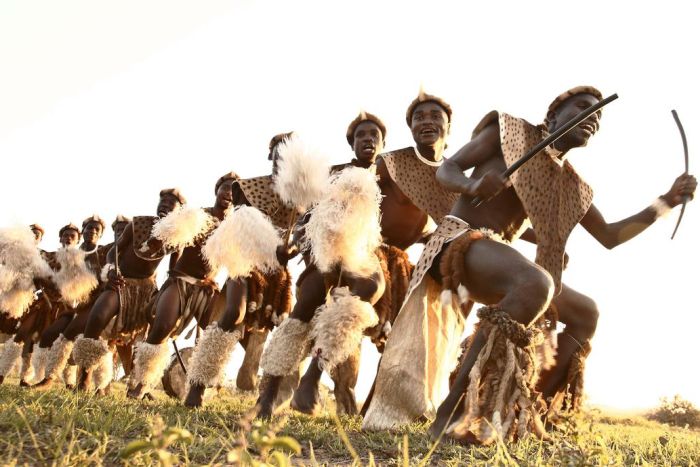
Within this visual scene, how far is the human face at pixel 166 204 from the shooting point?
7.29 metres

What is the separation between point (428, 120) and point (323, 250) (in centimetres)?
141

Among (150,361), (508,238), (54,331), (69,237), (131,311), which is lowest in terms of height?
(54,331)

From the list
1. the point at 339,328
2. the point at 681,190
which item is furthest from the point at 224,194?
the point at 681,190

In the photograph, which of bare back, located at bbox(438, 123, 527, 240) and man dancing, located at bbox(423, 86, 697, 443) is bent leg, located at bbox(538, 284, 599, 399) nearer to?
man dancing, located at bbox(423, 86, 697, 443)

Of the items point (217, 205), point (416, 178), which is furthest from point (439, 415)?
point (217, 205)

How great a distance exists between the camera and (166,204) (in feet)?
24.0

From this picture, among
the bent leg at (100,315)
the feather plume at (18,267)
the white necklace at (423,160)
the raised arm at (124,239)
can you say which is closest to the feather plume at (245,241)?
the white necklace at (423,160)

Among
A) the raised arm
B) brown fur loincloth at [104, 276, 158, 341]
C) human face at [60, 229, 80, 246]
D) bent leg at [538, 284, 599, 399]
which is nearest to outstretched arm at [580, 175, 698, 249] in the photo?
bent leg at [538, 284, 599, 399]

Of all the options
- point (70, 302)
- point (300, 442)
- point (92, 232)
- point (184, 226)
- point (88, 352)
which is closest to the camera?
point (300, 442)

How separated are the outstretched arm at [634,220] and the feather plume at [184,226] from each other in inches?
143

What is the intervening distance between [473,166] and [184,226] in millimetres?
3438

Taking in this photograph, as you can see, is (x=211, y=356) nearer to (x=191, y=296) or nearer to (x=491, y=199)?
(x=191, y=296)

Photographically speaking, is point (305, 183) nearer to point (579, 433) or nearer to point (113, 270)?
point (579, 433)

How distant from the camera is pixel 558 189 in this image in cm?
382
